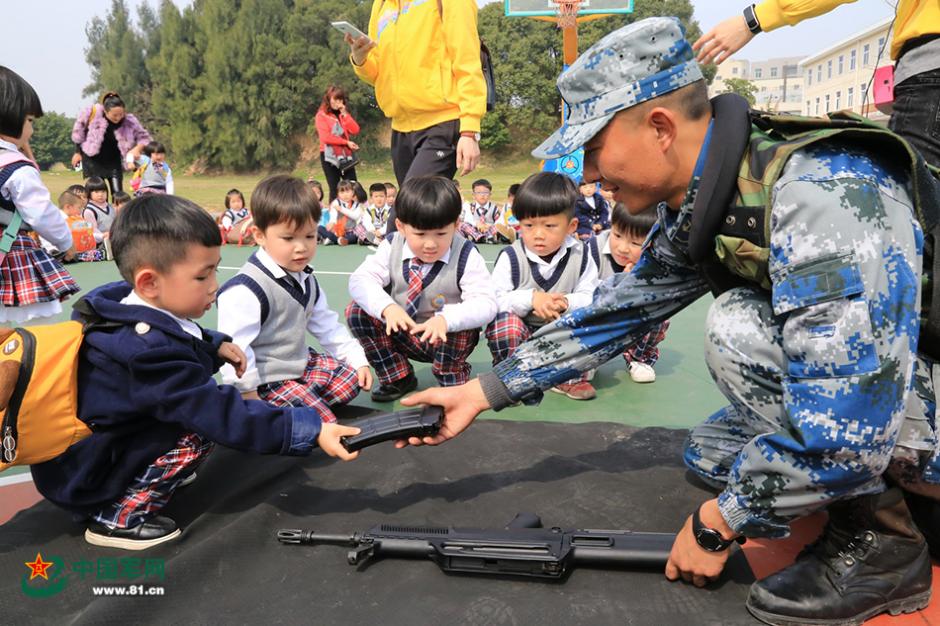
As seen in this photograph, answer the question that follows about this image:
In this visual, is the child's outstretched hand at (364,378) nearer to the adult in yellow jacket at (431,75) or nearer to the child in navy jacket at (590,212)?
the adult in yellow jacket at (431,75)

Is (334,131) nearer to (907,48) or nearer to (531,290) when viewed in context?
(531,290)

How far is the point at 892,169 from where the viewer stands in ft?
4.41

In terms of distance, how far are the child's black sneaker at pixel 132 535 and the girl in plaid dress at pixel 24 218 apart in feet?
6.91

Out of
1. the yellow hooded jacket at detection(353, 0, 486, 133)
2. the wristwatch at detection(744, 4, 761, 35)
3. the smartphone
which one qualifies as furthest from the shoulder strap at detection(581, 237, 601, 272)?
the smartphone

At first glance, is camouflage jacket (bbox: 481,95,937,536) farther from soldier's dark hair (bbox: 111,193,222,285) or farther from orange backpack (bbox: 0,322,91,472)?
orange backpack (bbox: 0,322,91,472)

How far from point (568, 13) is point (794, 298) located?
7820 mm

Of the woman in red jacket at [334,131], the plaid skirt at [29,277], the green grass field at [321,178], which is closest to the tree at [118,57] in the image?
the green grass field at [321,178]

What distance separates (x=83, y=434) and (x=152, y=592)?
0.47 metres

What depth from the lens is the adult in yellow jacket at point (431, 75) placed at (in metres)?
3.29

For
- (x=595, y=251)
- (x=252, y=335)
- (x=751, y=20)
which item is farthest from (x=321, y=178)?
(x=751, y=20)

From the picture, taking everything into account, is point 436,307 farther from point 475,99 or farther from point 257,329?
point 475,99

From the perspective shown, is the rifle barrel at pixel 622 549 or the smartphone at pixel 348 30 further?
the smartphone at pixel 348 30

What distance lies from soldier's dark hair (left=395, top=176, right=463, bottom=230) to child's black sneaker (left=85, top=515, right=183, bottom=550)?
5.15 ft

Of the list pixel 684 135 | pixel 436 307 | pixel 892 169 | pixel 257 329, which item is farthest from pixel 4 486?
pixel 892 169
